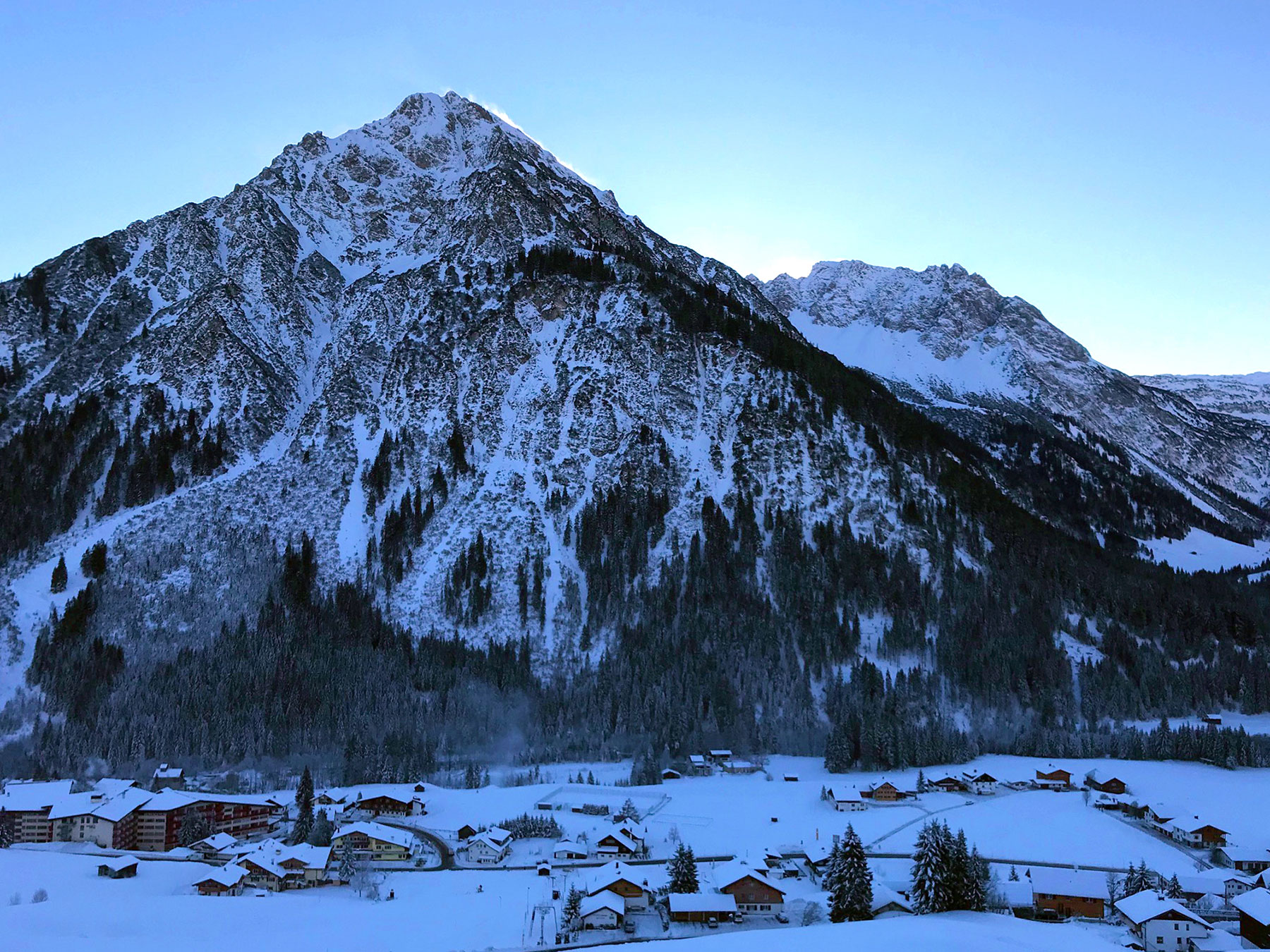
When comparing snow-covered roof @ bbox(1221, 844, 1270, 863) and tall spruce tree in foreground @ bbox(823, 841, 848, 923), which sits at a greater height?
tall spruce tree in foreground @ bbox(823, 841, 848, 923)

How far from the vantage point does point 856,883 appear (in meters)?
64.7

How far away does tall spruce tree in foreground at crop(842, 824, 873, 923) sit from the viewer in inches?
2527

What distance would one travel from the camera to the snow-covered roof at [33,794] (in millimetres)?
98438

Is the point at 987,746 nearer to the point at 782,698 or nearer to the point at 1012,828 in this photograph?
the point at 782,698

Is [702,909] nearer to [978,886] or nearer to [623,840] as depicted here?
[978,886]

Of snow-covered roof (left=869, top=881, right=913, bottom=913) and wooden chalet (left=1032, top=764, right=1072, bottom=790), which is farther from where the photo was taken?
wooden chalet (left=1032, top=764, right=1072, bottom=790)

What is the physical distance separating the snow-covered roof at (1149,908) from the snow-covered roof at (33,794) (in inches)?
3575

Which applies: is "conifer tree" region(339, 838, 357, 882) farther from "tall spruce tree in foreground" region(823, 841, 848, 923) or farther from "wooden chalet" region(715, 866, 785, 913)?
"tall spruce tree in foreground" region(823, 841, 848, 923)

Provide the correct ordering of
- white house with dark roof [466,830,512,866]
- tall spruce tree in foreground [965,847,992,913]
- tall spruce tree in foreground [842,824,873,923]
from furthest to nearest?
1. white house with dark roof [466,830,512,866]
2. tall spruce tree in foreground [842,824,873,923]
3. tall spruce tree in foreground [965,847,992,913]

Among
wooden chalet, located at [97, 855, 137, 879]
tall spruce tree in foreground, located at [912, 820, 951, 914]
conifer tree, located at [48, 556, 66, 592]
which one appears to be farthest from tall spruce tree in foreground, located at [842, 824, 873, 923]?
conifer tree, located at [48, 556, 66, 592]

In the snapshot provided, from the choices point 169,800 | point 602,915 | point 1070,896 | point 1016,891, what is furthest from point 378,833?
point 1070,896

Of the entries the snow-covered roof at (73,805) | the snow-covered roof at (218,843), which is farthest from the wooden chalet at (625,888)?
the snow-covered roof at (73,805)

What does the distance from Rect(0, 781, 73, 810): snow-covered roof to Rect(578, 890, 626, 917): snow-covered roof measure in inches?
2322

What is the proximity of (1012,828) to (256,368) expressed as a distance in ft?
504
